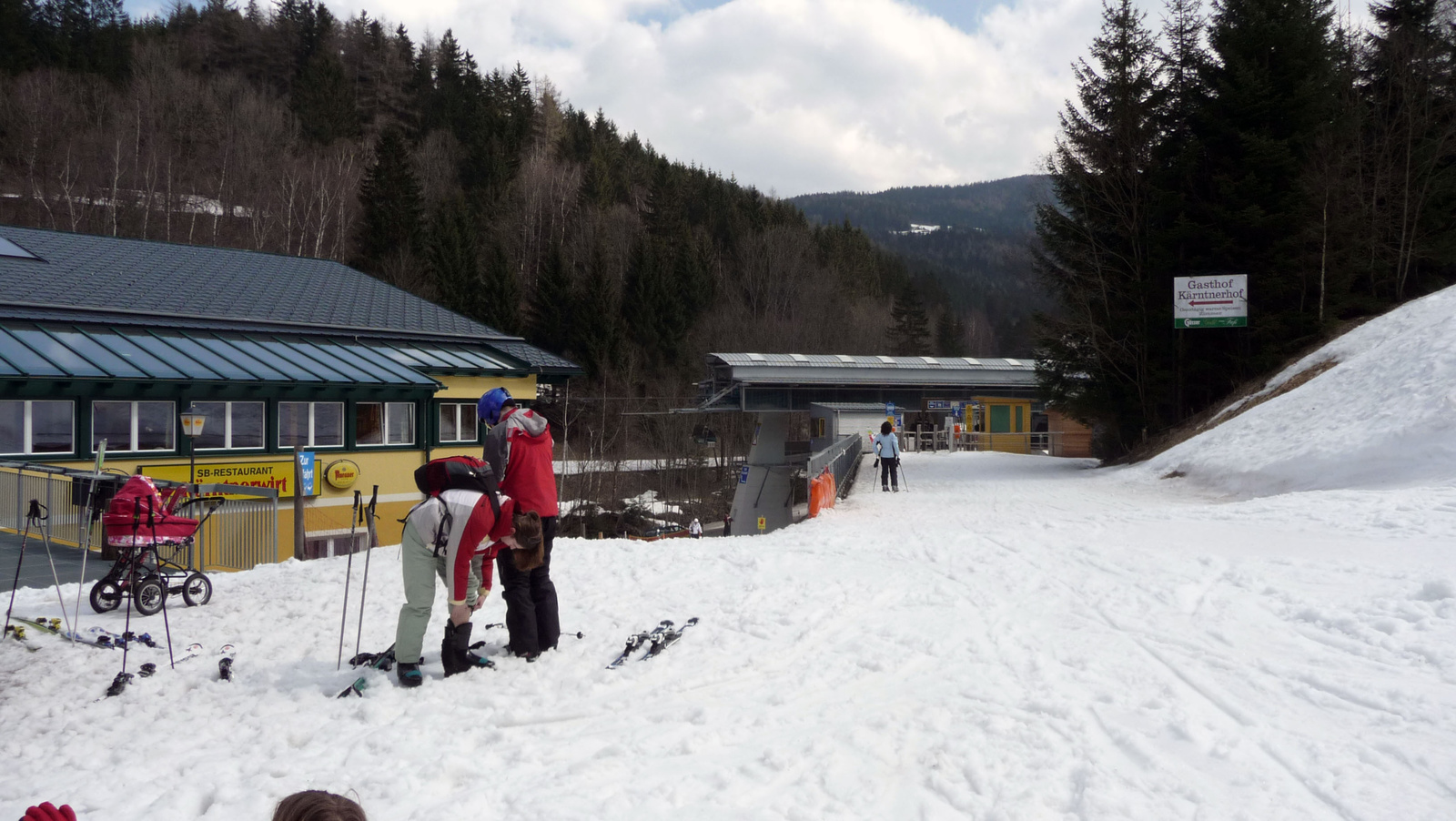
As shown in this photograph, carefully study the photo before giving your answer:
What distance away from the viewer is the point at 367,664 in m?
6.49

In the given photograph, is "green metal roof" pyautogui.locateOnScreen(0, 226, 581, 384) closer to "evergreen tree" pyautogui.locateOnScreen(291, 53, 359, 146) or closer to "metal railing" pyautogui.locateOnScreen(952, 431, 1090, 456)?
"metal railing" pyautogui.locateOnScreen(952, 431, 1090, 456)

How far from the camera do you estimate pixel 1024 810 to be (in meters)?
4.04

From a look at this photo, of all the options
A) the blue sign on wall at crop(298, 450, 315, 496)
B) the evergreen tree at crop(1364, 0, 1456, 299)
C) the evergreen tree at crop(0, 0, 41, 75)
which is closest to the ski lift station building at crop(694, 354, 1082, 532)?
the evergreen tree at crop(1364, 0, 1456, 299)

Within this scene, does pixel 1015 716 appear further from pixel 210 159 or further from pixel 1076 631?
pixel 210 159

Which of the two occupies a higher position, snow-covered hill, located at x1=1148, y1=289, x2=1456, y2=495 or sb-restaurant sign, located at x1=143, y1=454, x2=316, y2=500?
snow-covered hill, located at x1=1148, y1=289, x2=1456, y2=495

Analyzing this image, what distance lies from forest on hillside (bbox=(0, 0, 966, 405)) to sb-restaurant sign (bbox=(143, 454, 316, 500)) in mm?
28084

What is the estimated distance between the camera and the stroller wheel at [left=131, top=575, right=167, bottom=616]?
8589 mm

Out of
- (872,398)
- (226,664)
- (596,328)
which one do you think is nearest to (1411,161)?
(872,398)

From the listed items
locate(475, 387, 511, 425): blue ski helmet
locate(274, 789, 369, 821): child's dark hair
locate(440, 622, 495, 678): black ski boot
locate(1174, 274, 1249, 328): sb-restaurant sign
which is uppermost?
locate(1174, 274, 1249, 328): sb-restaurant sign

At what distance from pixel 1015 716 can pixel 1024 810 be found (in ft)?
4.03

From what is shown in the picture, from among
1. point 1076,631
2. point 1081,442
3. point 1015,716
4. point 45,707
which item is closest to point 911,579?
point 1076,631

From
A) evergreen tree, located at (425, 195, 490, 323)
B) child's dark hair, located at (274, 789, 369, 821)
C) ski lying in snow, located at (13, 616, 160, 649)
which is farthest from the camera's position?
evergreen tree, located at (425, 195, 490, 323)

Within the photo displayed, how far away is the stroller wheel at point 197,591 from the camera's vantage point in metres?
9.16

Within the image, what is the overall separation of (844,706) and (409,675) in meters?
2.85
